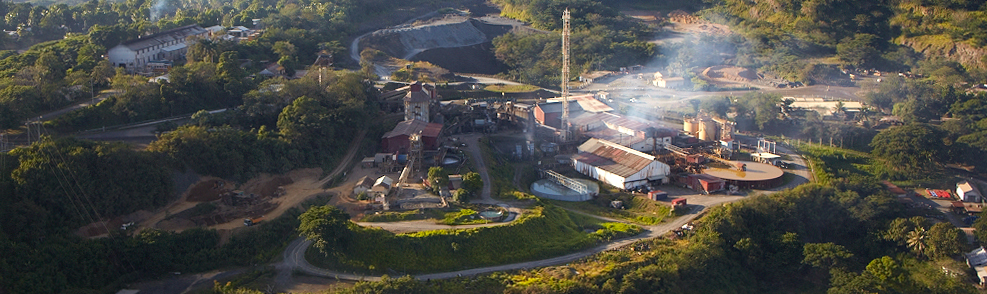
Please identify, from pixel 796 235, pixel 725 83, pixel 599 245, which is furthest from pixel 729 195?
pixel 725 83

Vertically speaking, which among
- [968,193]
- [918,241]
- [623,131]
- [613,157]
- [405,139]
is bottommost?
[968,193]

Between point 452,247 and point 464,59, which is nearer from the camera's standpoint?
point 452,247

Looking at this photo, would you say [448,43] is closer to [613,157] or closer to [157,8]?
[157,8]

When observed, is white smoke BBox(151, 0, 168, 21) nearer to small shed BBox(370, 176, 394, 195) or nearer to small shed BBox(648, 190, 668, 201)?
small shed BBox(370, 176, 394, 195)

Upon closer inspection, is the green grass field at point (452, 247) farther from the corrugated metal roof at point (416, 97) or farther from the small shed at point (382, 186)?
the corrugated metal roof at point (416, 97)

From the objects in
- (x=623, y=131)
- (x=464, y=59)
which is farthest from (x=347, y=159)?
(x=464, y=59)

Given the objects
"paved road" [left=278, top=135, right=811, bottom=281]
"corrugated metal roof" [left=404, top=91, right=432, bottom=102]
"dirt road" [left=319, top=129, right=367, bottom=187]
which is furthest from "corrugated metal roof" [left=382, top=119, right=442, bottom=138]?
"paved road" [left=278, top=135, right=811, bottom=281]

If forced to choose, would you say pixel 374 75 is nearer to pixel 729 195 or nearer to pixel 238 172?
pixel 238 172
